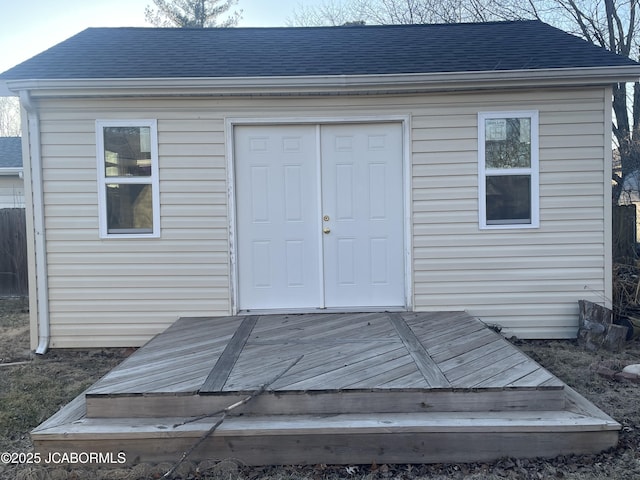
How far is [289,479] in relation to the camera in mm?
2863

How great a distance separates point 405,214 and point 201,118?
248 centimetres

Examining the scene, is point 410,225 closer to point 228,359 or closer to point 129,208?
point 228,359

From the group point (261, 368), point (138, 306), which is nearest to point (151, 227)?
point (138, 306)

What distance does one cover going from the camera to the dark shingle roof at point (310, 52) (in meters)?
5.19

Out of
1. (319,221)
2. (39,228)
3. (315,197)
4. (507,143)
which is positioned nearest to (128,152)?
(39,228)

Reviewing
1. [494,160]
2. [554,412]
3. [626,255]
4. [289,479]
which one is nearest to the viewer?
[289,479]

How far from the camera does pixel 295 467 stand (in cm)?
297

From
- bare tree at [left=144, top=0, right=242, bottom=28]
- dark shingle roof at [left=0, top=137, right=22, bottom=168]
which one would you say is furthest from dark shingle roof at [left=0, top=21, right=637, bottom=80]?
bare tree at [left=144, top=0, right=242, bottom=28]

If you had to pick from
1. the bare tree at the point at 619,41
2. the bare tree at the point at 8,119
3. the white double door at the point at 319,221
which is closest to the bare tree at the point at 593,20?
the bare tree at the point at 619,41

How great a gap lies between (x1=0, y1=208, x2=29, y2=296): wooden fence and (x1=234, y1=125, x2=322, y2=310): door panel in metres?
5.84

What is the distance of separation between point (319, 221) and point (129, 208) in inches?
82.4

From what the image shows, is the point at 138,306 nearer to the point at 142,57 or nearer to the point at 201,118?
the point at 201,118

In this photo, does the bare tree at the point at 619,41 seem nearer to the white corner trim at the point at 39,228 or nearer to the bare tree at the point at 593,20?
Result: the bare tree at the point at 593,20

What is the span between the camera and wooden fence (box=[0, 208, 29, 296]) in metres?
8.95
